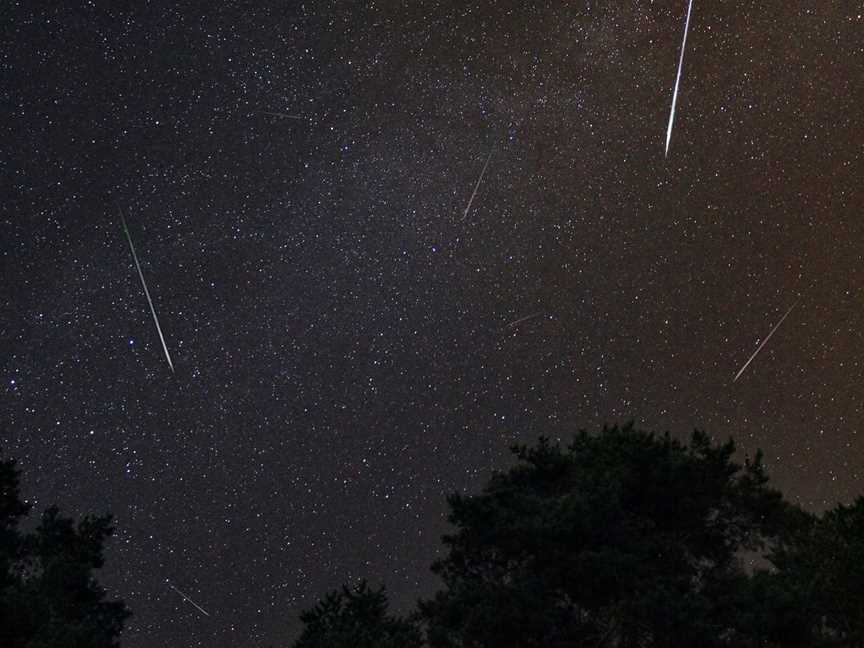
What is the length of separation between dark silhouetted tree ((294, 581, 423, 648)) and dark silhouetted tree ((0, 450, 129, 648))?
444cm

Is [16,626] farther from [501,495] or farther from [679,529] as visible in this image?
[679,529]

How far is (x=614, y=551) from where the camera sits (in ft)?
53.9

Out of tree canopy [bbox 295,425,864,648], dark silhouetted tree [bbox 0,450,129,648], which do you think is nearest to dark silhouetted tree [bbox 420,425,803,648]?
tree canopy [bbox 295,425,864,648]

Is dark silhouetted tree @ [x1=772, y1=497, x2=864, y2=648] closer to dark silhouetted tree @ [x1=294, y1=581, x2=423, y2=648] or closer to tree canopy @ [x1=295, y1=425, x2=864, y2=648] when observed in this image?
tree canopy @ [x1=295, y1=425, x2=864, y2=648]

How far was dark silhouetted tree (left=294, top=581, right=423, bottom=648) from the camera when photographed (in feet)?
60.1

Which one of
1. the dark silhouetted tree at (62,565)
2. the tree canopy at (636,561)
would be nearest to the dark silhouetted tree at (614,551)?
the tree canopy at (636,561)

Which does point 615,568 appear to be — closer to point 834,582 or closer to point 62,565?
point 834,582

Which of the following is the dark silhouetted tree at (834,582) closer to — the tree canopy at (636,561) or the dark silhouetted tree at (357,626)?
the tree canopy at (636,561)

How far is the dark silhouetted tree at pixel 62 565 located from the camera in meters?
19.7

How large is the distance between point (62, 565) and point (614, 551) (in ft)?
43.2

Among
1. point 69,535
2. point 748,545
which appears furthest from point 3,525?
point 748,545

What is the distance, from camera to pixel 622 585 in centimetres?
1653

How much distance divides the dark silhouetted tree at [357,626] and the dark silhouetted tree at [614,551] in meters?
0.75

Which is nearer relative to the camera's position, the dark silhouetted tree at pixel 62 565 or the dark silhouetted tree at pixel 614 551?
the dark silhouetted tree at pixel 614 551
